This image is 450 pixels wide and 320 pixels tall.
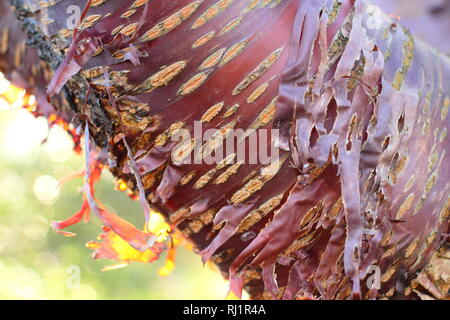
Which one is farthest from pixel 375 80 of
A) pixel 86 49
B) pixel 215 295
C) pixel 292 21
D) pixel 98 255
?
pixel 215 295

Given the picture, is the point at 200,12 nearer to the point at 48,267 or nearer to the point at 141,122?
the point at 141,122

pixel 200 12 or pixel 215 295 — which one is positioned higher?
pixel 200 12

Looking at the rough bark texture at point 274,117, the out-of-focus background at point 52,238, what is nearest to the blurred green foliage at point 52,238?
the out-of-focus background at point 52,238

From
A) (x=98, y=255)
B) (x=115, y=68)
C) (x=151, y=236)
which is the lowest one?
(x=98, y=255)

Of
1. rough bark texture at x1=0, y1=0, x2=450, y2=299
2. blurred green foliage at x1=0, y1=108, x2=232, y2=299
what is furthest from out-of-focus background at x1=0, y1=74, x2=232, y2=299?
rough bark texture at x1=0, y1=0, x2=450, y2=299

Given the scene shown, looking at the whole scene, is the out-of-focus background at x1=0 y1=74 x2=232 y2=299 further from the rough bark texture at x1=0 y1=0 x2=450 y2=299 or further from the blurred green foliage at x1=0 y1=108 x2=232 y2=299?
the rough bark texture at x1=0 y1=0 x2=450 y2=299

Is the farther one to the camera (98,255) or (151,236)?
(98,255)

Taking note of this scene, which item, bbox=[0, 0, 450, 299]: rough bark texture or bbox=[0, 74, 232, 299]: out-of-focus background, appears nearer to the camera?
bbox=[0, 0, 450, 299]: rough bark texture
